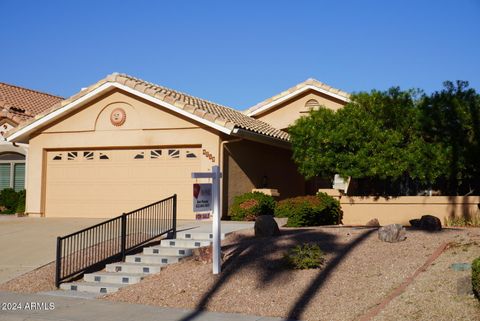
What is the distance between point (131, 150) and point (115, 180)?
1.12 metres

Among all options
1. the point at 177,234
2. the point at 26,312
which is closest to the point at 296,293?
the point at 26,312

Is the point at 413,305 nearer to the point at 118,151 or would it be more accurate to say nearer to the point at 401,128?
the point at 401,128

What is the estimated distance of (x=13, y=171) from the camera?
24.7 m

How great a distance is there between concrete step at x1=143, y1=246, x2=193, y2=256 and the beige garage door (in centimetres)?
519

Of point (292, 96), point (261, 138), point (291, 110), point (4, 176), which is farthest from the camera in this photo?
point (4, 176)

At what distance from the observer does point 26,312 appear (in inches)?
401

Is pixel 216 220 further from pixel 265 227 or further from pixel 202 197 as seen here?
pixel 265 227

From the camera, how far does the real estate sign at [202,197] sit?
1138 centimetres

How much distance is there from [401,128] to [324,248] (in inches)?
293

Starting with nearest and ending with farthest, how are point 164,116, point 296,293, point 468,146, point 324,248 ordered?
1. point 296,293
2. point 324,248
3. point 468,146
4. point 164,116

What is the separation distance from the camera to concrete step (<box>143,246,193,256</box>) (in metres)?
13.5

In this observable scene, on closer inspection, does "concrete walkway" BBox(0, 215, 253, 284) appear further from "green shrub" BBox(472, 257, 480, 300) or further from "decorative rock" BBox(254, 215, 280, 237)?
"green shrub" BBox(472, 257, 480, 300)

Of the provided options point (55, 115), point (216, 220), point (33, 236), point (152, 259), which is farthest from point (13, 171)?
point (216, 220)

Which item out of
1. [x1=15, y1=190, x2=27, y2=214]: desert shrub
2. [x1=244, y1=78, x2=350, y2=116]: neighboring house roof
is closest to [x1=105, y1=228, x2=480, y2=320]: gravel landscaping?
[x1=244, y1=78, x2=350, y2=116]: neighboring house roof
